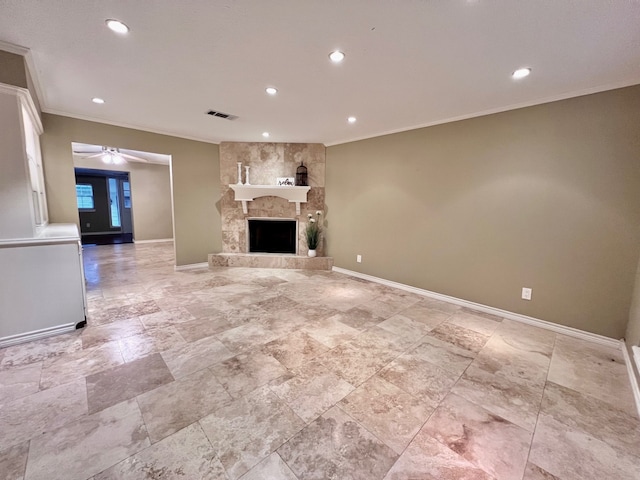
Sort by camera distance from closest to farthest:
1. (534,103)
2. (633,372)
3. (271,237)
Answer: (633,372) < (534,103) < (271,237)

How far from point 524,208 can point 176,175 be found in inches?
203

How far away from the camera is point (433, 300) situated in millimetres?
3480

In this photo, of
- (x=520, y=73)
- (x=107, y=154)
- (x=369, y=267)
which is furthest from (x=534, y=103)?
(x=107, y=154)

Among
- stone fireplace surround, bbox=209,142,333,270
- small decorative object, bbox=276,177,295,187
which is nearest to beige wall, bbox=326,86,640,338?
stone fireplace surround, bbox=209,142,333,270

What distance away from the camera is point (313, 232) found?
16.2ft

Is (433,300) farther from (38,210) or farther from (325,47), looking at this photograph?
(38,210)

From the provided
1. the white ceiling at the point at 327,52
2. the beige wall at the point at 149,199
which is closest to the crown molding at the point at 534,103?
the white ceiling at the point at 327,52

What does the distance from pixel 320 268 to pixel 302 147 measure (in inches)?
91.8

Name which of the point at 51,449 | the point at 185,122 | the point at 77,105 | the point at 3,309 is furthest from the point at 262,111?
the point at 51,449

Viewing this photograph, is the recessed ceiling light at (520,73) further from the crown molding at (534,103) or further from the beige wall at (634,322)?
the beige wall at (634,322)

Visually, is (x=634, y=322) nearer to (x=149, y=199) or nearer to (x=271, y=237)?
(x=271, y=237)

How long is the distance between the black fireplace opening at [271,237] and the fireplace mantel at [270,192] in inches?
21.9

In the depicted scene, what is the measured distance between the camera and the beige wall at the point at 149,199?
7.46 metres

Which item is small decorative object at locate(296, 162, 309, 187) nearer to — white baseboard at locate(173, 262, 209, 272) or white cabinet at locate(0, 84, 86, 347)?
white baseboard at locate(173, 262, 209, 272)
